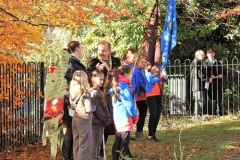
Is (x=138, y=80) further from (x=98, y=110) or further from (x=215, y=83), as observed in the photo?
(x=215, y=83)

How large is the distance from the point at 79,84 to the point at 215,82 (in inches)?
316

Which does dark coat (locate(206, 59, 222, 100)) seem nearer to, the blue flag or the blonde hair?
the blue flag

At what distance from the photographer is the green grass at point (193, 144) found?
7.71 m

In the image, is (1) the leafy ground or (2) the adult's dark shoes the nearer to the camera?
(2) the adult's dark shoes

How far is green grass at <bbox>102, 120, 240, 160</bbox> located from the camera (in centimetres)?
771

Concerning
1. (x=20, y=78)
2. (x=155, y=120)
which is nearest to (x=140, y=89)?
(x=155, y=120)

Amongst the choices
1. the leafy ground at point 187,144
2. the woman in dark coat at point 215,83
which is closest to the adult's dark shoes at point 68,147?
the leafy ground at point 187,144

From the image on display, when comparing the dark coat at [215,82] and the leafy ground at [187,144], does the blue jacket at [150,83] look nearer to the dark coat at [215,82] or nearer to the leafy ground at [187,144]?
the leafy ground at [187,144]

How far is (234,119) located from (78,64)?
22.3 ft

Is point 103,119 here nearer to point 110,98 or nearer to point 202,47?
point 110,98

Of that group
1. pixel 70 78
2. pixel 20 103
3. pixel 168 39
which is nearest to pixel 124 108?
pixel 70 78

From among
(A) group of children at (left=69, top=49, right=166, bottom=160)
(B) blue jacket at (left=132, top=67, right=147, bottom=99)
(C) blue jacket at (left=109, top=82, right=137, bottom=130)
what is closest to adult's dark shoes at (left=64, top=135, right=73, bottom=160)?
(A) group of children at (left=69, top=49, right=166, bottom=160)

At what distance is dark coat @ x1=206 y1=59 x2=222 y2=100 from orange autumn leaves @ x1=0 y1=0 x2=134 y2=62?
409 cm

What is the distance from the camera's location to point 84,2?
9828 millimetres
